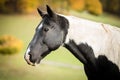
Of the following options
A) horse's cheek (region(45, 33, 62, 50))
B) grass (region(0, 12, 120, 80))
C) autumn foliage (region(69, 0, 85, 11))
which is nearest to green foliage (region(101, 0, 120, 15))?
autumn foliage (region(69, 0, 85, 11))

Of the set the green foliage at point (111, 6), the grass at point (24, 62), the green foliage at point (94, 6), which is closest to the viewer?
the grass at point (24, 62)

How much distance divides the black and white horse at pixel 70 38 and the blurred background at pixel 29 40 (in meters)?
1.17

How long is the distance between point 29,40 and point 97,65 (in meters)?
1.33

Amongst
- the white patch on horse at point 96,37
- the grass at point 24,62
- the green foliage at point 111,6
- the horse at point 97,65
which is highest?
the white patch on horse at point 96,37

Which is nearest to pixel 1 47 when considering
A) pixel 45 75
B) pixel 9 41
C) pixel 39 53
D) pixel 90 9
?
pixel 9 41

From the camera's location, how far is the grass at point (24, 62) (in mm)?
3365

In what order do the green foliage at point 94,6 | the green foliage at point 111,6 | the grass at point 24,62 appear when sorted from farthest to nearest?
the green foliage at point 111,6 → the green foliage at point 94,6 → the grass at point 24,62

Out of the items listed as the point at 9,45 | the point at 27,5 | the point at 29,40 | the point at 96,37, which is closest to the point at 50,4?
the point at 27,5

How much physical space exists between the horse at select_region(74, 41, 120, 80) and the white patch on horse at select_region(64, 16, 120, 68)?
0.07 ft

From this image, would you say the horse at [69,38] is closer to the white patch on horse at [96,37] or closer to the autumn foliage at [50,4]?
the white patch on horse at [96,37]

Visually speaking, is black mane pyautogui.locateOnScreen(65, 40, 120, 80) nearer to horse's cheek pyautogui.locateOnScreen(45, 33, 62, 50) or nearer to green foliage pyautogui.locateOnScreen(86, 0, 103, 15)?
horse's cheek pyautogui.locateOnScreen(45, 33, 62, 50)

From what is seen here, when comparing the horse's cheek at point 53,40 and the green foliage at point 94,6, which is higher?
the horse's cheek at point 53,40

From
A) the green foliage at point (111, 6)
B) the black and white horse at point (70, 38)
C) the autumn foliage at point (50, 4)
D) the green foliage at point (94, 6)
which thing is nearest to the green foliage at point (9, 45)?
the autumn foliage at point (50, 4)

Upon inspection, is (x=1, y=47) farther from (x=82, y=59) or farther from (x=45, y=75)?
(x=82, y=59)
